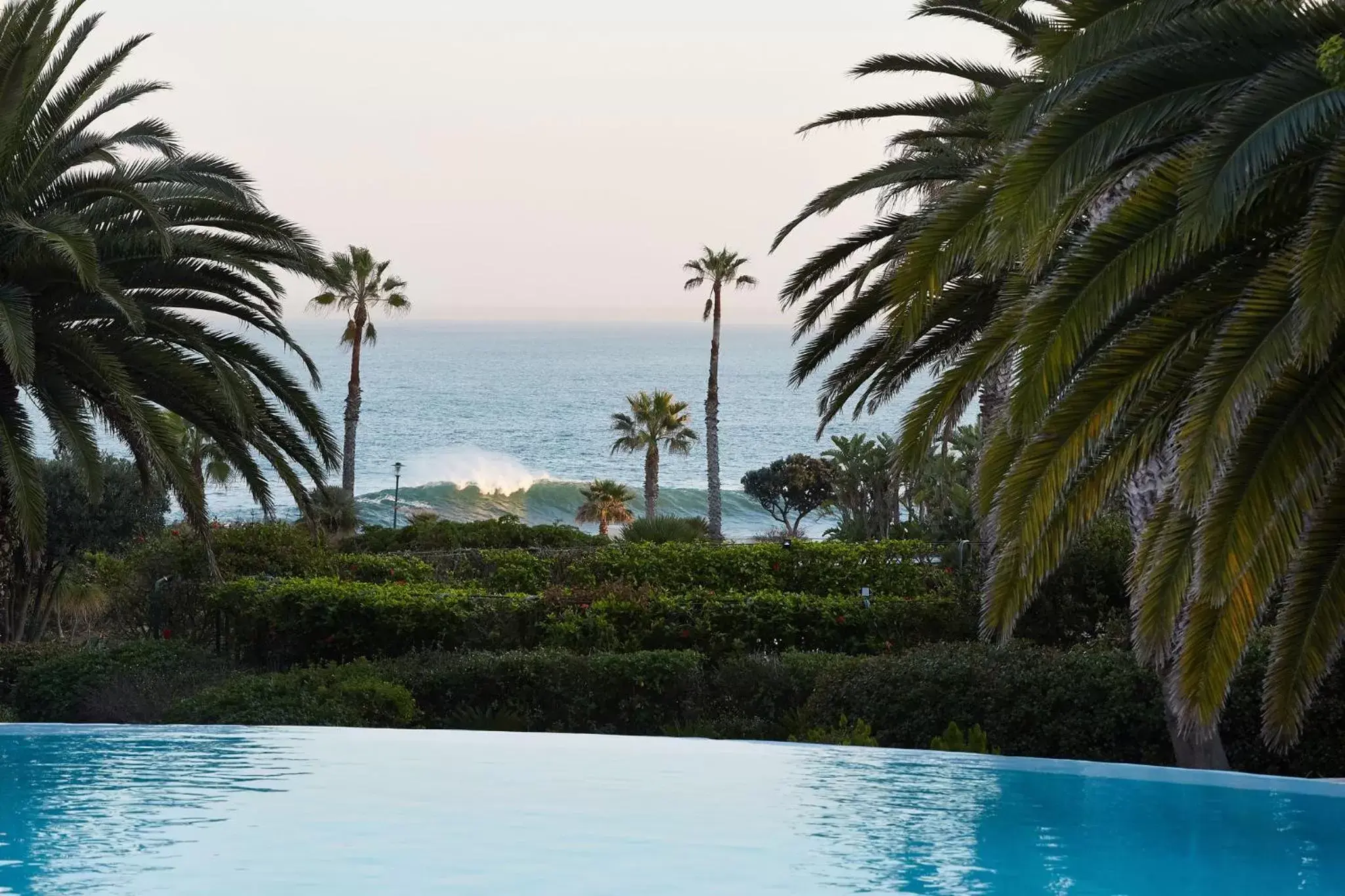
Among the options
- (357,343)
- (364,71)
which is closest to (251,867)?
(364,71)

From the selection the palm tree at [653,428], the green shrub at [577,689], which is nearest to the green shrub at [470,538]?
the green shrub at [577,689]

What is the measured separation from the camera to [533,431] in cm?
12050

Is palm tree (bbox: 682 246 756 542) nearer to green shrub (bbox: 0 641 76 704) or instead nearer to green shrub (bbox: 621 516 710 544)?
green shrub (bbox: 621 516 710 544)

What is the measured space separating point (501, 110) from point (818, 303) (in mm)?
26513

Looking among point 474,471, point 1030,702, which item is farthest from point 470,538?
point 474,471

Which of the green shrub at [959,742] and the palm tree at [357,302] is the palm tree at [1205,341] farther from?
the palm tree at [357,302]

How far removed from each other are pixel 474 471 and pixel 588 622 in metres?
87.5

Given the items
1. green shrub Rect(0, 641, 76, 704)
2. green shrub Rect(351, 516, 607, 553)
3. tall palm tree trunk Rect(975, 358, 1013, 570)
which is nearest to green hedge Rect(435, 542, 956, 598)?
tall palm tree trunk Rect(975, 358, 1013, 570)

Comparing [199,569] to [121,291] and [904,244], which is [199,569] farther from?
[904,244]

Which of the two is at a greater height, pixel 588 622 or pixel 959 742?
pixel 588 622

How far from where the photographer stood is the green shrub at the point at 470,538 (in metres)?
27.5

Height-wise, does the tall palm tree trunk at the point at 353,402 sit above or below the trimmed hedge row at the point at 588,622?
above

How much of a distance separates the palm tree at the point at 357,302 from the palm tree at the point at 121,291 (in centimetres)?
2960

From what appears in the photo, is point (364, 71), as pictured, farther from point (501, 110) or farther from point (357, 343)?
point (357, 343)
